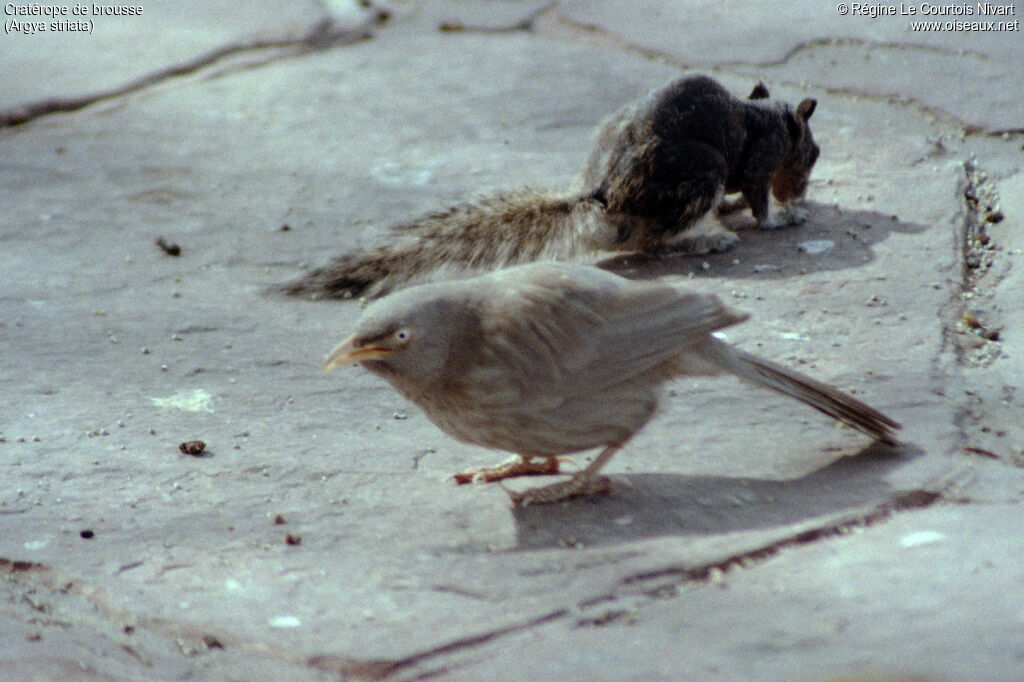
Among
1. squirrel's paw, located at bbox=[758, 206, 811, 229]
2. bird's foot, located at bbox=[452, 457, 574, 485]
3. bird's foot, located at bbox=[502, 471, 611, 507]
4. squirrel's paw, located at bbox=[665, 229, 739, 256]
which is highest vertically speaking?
squirrel's paw, located at bbox=[758, 206, 811, 229]

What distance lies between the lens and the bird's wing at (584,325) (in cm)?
307

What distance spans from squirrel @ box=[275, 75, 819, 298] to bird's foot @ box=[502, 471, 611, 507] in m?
1.81

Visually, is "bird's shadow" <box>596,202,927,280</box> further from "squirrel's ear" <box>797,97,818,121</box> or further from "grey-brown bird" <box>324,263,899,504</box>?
"grey-brown bird" <box>324,263,899,504</box>

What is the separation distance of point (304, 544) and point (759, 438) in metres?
1.35

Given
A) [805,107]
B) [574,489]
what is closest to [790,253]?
[805,107]

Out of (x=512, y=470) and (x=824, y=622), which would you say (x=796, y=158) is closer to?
(x=512, y=470)

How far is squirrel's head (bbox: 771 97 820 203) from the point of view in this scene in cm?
527

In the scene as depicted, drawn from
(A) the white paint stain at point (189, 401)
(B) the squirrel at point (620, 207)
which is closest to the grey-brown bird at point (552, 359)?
(A) the white paint stain at point (189, 401)

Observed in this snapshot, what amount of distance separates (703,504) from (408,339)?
87 cm

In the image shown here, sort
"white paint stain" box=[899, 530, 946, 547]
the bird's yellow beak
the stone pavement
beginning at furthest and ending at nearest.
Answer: the bird's yellow beak
"white paint stain" box=[899, 530, 946, 547]
the stone pavement

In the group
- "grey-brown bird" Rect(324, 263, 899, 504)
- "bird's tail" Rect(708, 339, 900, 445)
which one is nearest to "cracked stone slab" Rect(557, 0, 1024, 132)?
"bird's tail" Rect(708, 339, 900, 445)

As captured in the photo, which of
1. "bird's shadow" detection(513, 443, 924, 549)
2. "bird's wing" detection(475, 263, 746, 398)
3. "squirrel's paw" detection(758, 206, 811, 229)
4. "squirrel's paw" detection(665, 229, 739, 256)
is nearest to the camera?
"bird's shadow" detection(513, 443, 924, 549)

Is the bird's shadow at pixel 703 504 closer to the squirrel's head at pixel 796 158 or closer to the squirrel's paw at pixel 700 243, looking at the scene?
the squirrel's paw at pixel 700 243

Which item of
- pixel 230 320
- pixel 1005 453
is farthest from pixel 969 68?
pixel 230 320
